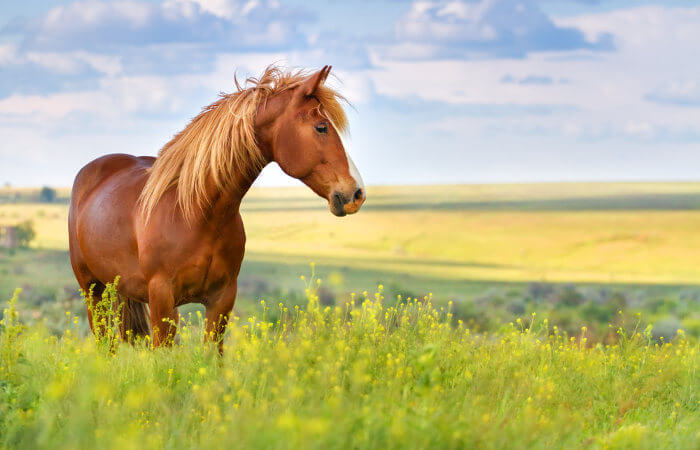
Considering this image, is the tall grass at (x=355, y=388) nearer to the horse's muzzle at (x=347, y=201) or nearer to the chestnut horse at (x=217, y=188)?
the chestnut horse at (x=217, y=188)

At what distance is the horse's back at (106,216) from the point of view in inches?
297

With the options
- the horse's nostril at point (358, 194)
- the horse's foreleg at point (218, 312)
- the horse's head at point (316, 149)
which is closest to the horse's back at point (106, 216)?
the horse's foreleg at point (218, 312)

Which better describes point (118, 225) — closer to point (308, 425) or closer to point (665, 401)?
point (308, 425)

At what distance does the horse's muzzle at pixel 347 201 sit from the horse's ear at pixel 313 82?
3.01ft

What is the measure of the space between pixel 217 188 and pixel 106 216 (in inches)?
63.7

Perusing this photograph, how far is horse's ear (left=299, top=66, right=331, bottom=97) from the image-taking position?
6.38m

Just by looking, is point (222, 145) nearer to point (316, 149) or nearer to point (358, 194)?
point (316, 149)

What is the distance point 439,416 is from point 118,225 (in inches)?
178

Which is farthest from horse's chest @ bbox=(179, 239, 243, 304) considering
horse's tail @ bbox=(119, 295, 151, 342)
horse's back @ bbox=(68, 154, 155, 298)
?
Answer: horse's tail @ bbox=(119, 295, 151, 342)

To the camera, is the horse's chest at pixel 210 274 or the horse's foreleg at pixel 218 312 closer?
the horse's chest at pixel 210 274

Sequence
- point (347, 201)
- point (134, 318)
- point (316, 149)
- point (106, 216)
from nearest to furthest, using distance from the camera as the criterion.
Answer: point (347, 201) < point (316, 149) < point (106, 216) < point (134, 318)

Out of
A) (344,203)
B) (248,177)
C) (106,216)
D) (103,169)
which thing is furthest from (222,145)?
(103,169)

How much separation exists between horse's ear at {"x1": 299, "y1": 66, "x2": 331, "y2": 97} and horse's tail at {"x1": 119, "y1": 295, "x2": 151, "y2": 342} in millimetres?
3468

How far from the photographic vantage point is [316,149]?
635cm
